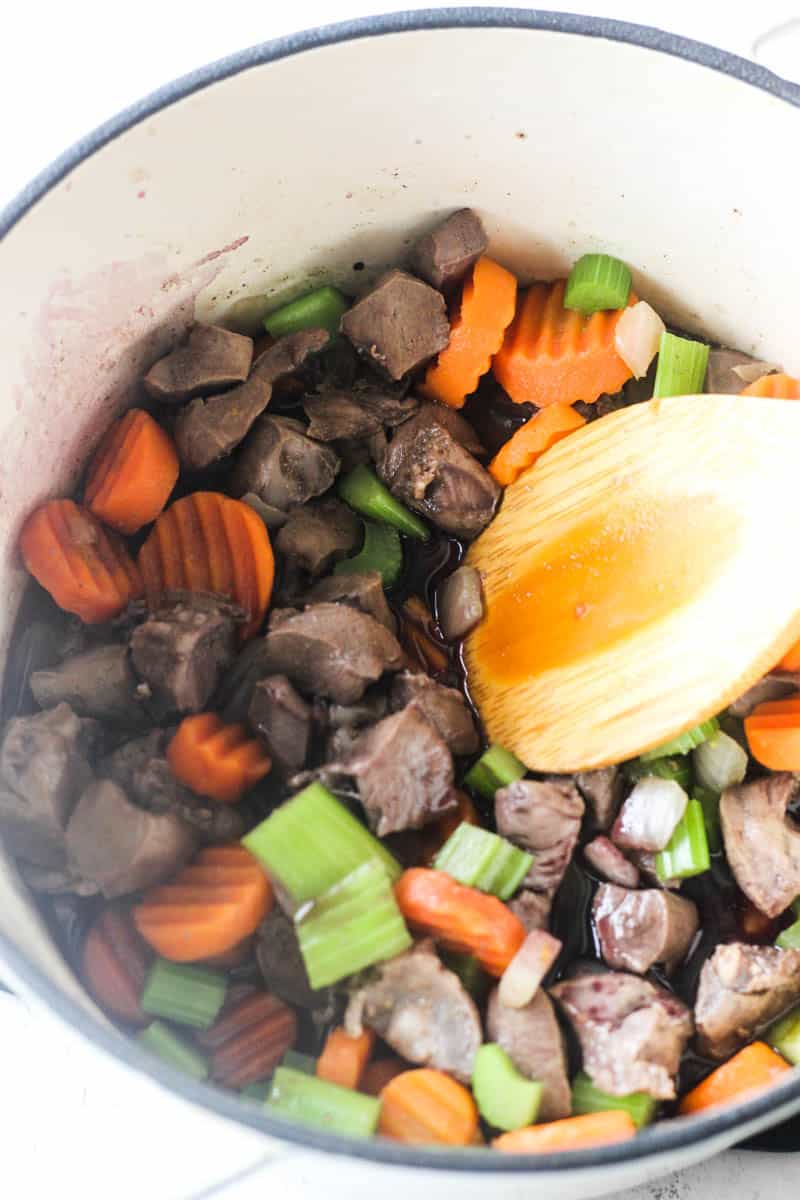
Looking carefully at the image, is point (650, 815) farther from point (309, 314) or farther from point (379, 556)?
point (309, 314)

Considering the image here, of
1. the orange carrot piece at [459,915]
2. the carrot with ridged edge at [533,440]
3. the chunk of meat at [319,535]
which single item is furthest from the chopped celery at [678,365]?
the orange carrot piece at [459,915]

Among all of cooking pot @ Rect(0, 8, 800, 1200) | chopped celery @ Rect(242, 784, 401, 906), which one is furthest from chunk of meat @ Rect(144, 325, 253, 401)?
chopped celery @ Rect(242, 784, 401, 906)

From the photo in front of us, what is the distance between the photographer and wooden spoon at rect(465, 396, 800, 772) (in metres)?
1.98

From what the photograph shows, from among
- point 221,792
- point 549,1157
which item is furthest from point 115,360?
point 549,1157

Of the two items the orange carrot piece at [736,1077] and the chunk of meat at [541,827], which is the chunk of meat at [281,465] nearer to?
the chunk of meat at [541,827]

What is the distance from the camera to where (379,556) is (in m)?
2.25

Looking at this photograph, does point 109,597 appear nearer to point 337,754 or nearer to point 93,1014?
point 337,754

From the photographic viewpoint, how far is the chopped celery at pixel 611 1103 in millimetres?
1759

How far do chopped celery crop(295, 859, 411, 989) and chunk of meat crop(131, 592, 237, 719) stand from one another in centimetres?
44

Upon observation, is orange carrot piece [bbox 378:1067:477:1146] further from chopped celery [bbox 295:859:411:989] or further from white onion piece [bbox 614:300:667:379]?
white onion piece [bbox 614:300:667:379]

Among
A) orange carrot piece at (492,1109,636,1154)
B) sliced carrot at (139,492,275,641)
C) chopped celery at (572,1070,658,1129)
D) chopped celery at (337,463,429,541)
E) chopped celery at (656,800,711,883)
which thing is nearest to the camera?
orange carrot piece at (492,1109,636,1154)

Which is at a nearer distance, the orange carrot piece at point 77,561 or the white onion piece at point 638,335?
the orange carrot piece at point 77,561

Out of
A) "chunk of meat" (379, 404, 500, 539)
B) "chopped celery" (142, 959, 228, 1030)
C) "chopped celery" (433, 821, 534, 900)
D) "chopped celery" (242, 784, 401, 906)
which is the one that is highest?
"chunk of meat" (379, 404, 500, 539)

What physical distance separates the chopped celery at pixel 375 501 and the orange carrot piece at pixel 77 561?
0.45 m
